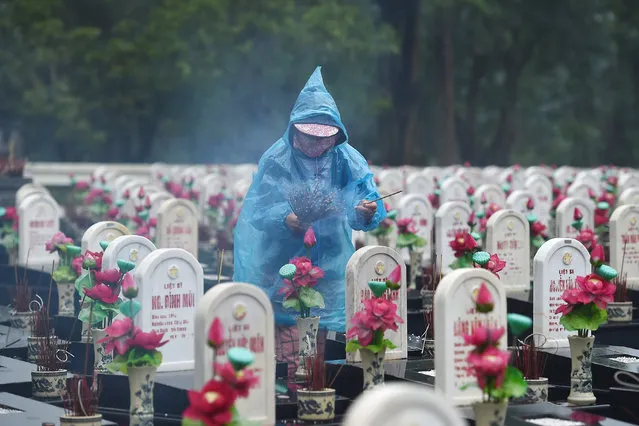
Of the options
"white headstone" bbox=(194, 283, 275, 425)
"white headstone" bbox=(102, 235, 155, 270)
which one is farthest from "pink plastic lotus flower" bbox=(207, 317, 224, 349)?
"white headstone" bbox=(102, 235, 155, 270)

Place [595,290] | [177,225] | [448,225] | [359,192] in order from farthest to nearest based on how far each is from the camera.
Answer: [177,225] < [448,225] < [359,192] < [595,290]

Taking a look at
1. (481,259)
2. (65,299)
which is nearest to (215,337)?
(481,259)

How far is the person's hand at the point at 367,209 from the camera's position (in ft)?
36.2

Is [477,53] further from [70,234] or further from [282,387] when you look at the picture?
[282,387]

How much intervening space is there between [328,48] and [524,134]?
17179mm

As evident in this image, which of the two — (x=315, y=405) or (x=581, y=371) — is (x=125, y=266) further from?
(x=581, y=371)

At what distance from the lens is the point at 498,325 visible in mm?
8773

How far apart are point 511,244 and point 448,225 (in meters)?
1.43

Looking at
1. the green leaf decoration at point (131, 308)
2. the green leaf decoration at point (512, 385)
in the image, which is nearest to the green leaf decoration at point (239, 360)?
the green leaf decoration at point (512, 385)

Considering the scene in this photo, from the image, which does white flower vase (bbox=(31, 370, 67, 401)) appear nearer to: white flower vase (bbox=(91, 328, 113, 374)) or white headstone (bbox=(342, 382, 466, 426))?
white flower vase (bbox=(91, 328, 113, 374))

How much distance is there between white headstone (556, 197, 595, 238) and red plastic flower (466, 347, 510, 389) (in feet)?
28.7

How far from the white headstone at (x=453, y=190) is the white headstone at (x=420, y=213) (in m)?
2.67

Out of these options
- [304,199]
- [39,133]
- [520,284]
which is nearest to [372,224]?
[304,199]

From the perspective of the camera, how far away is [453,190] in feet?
68.2
